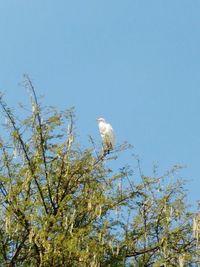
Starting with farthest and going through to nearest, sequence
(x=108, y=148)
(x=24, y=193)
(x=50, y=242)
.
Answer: (x=108, y=148)
(x=24, y=193)
(x=50, y=242)

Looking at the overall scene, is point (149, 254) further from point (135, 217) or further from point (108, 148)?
point (108, 148)

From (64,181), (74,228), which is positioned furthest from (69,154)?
(74,228)

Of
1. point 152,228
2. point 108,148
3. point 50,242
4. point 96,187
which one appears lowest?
point 50,242

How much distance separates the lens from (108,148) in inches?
325

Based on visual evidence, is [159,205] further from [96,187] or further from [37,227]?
[37,227]

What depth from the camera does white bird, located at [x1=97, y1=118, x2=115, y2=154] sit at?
833cm

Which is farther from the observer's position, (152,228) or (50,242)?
(152,228)

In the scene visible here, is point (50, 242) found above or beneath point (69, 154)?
beneath

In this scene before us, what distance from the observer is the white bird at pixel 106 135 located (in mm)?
8332

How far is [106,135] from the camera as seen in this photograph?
9.15m

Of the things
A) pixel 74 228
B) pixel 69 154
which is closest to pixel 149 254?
pixel 74 228

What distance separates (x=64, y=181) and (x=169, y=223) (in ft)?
4.38

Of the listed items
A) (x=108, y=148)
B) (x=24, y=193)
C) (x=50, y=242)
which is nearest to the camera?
(x=50, y=242)

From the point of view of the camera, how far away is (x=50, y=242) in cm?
682
